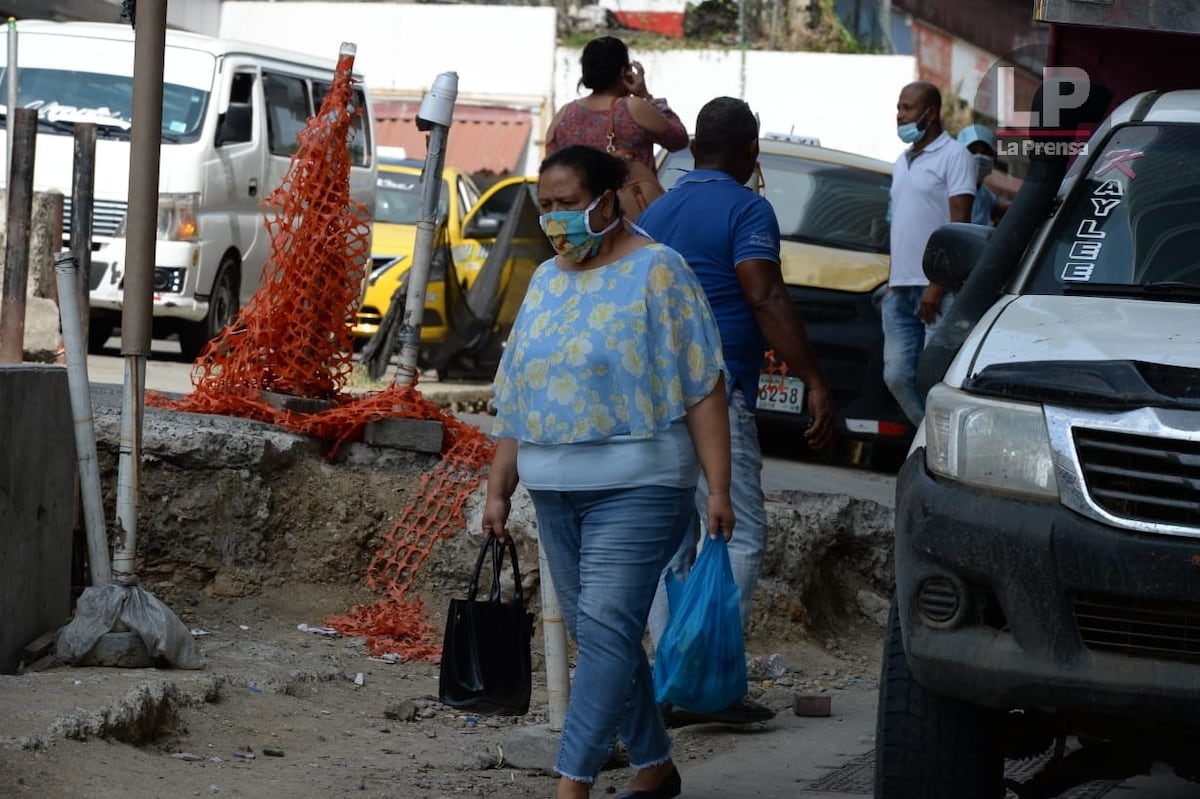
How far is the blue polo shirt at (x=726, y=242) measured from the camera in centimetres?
549

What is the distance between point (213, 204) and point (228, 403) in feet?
19.5

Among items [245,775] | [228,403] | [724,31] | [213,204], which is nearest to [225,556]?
[228,403]

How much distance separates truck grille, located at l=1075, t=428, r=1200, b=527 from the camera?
144 inches

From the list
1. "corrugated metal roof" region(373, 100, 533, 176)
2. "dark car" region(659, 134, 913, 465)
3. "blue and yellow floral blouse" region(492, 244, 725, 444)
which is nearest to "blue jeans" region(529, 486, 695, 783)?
"blue and yellow floral blouse" region(492, 244, 725, 444)

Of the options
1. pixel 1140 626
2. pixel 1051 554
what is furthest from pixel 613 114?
pixel 1140 626

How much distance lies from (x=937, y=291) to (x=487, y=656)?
12.2 feet

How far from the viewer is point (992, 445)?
151 inches

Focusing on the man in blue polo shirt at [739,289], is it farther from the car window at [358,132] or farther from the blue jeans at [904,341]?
the car window at [358,132]

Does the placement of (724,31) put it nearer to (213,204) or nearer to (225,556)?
(213,204)

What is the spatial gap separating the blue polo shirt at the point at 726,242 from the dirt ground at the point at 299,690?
1293mm

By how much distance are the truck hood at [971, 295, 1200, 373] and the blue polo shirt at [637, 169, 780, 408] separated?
1.13m

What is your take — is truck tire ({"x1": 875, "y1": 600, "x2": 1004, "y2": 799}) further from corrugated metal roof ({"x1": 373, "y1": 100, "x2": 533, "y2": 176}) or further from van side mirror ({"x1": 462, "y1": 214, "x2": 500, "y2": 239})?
corrugated metal roof ({"x1": 373, "y1": 100, "x2": 533, "y2": 176})

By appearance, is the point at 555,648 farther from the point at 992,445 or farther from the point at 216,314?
the point at 216,314

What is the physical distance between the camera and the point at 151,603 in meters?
5.84
